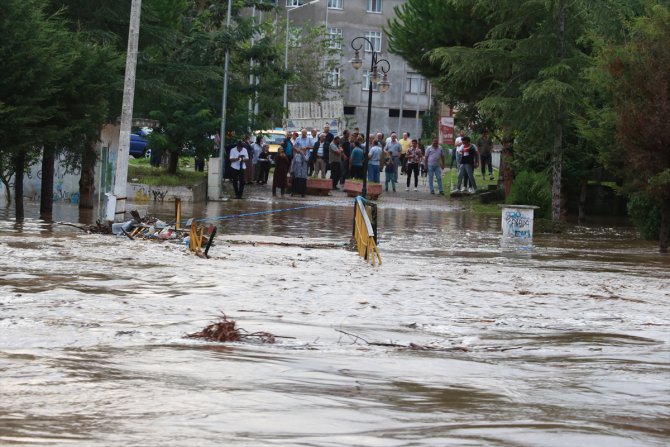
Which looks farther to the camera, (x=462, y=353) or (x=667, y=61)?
(x=667, y=61)

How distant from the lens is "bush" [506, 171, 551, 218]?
1310 inches

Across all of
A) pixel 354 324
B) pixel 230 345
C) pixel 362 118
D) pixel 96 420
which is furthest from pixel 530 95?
pixel 362 118

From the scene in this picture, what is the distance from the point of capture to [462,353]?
10.4m

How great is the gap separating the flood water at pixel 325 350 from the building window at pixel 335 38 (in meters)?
58.8

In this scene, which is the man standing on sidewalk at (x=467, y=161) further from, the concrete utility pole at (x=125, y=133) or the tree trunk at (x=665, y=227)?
the concrete utility pole at (x=125, y=133)

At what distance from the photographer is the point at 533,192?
110 ft

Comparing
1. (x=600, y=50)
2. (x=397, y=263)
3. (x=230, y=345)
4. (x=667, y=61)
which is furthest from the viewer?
(x=600, y=50)

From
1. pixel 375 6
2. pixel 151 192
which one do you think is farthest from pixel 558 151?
pixel 375 6

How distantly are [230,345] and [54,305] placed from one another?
8.46 feet

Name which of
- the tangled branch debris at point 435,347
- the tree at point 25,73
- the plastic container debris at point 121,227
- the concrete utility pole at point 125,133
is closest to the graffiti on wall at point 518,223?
the concrete utility pole at point 125,133

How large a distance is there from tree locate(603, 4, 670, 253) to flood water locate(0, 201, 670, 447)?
3.02 metres

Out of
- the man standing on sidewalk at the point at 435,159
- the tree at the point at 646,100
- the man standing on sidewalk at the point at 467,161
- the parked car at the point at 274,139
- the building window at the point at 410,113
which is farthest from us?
the building window at the point at 410,113

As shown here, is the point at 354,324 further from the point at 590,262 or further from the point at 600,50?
the point at 600,50

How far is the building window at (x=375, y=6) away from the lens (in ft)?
285
